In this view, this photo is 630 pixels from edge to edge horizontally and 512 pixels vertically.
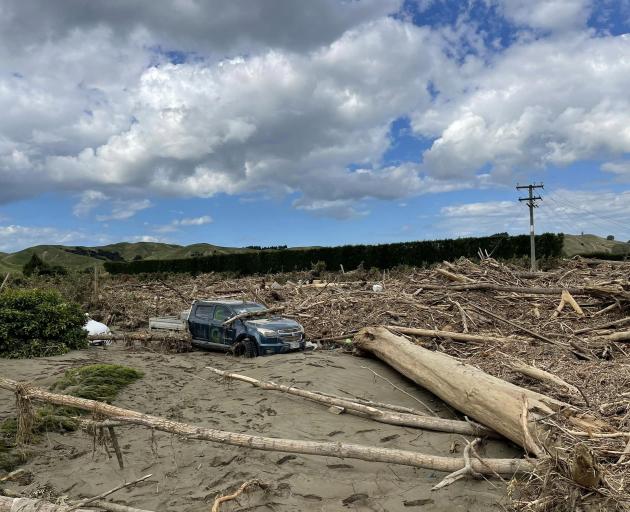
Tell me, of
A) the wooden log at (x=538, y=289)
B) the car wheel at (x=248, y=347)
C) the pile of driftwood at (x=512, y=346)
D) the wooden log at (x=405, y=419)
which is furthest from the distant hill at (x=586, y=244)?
the wooden log at (x=405, y=419)

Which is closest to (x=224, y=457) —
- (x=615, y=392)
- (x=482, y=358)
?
(x=615, y=392)

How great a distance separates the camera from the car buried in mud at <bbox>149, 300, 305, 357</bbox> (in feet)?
43.1

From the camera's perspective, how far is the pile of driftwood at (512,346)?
5.26m

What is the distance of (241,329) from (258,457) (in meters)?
7.24

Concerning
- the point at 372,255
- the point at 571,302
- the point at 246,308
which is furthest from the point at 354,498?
the point at 372,255

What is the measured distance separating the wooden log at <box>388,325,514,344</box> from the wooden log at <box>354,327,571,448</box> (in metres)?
1.85

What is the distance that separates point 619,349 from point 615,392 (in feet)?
12.4

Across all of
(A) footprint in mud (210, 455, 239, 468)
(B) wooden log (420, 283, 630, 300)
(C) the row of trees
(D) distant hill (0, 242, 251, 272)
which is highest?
(D) distant hill (0, 242, 251, 272)

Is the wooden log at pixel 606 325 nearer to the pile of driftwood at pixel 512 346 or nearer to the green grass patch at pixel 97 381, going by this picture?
the pile of driftwood at pixel 512 346

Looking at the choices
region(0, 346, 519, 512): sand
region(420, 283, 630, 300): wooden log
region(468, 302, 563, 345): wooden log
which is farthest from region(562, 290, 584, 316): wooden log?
region(0, 346, 519, 512): sand

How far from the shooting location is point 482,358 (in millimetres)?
10953

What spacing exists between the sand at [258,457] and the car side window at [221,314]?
3349mm

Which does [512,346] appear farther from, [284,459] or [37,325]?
[37,325]

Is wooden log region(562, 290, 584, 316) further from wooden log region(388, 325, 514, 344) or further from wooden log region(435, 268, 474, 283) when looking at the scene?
wooden log region(388, 325, 514, 344)
